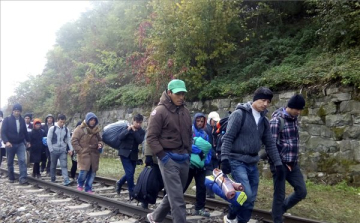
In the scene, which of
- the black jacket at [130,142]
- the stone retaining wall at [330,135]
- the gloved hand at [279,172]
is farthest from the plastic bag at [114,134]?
the stone retaining wall at [330,135]

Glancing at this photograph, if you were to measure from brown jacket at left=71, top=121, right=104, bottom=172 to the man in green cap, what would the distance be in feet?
13.6

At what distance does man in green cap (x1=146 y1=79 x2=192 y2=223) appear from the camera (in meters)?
4.94

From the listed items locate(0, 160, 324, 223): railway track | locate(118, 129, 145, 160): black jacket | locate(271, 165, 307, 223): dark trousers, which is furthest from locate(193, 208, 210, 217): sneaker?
locate(118, 129, 145, 160): black jacket

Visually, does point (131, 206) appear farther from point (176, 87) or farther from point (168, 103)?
point (176, 87)

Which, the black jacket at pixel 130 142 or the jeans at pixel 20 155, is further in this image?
the jeans at pixel 20 155

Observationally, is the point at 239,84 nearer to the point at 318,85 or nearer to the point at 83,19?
the point at 318,85

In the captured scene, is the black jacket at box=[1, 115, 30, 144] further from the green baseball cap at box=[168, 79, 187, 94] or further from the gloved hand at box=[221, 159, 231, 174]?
the gloved hand at box=[221, 159, 231, 174]

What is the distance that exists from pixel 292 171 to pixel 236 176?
43.1 inches

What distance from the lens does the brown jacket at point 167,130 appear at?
4.96 m

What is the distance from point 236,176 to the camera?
502 centimetres

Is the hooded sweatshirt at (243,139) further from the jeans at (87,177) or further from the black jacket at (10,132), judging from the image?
the black jacket at (10,132)

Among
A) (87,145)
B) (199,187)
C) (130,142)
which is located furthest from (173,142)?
(87,145)

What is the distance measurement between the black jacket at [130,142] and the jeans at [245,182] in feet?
10.4

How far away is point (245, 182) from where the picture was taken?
4953 mm
